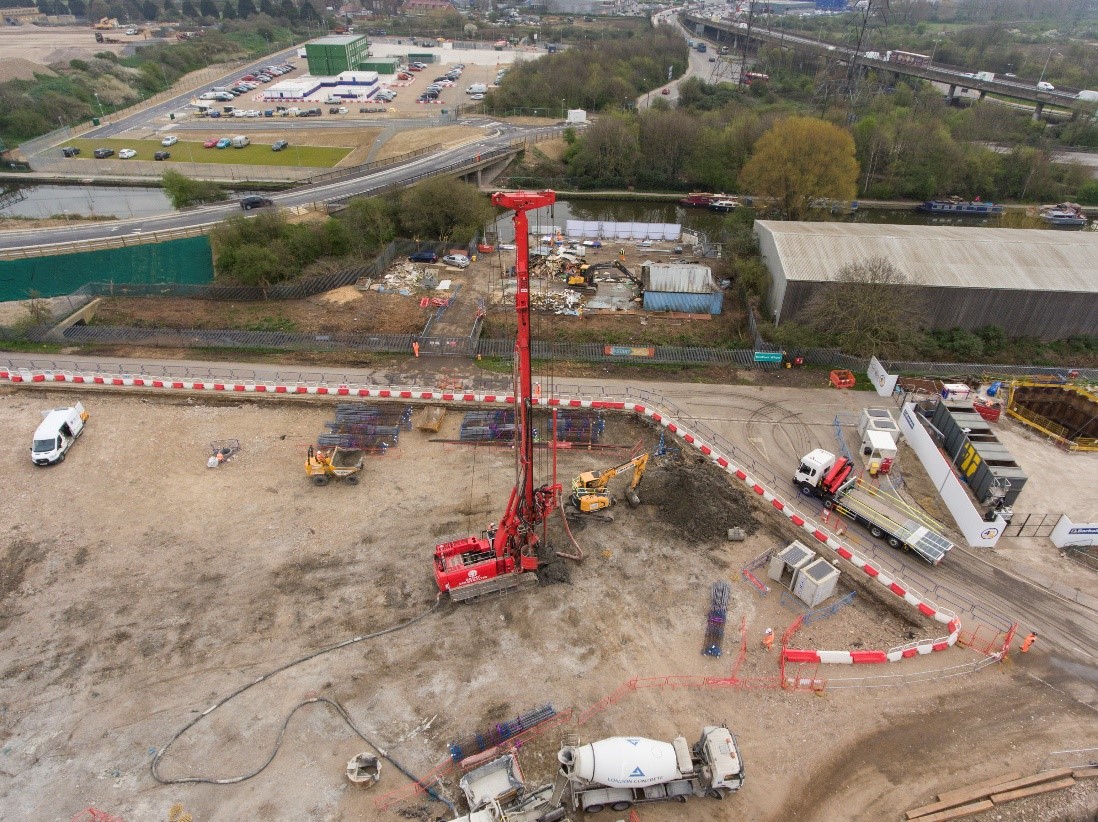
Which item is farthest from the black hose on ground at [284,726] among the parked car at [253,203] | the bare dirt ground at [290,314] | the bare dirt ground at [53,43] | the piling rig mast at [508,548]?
the bare dirt ground at [53,43]

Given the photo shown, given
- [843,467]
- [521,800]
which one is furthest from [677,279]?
[521,800]

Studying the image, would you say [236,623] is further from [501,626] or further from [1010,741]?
[1010,741]

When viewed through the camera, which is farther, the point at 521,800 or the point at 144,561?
the point at 144,561

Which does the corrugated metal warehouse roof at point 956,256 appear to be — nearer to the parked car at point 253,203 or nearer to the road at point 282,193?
the road at point 282,193

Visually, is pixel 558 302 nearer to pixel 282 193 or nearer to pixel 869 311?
pixel 869 311

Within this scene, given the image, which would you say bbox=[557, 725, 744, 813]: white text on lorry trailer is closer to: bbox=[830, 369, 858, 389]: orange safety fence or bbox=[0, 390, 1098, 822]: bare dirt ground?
bbox=[0, 390, 1098, 822]: bare dirt ground

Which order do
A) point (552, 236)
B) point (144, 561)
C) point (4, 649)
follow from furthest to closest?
point (552, 236)
point (144, 561)
point (4, 649)

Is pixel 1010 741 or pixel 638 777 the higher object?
pixel 638 777
